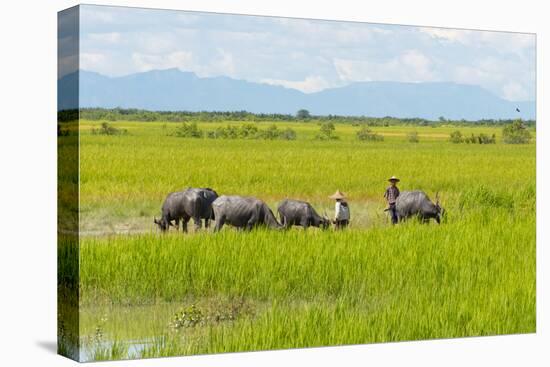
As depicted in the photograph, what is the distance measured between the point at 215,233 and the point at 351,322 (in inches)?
57.0

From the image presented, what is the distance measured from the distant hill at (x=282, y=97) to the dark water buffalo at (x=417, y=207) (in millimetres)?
767

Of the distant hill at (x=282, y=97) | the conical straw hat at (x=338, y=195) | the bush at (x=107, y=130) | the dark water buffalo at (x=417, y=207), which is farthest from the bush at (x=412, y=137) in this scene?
the bush at (x=107, y=130)

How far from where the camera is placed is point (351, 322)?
1075 centimetres

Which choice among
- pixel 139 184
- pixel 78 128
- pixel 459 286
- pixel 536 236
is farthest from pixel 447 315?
pixel 78 128

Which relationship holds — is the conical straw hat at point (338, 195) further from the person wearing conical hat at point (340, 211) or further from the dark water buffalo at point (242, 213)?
the dark water buffalo at point (242, 213)

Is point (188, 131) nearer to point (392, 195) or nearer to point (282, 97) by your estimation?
point (282, 97)

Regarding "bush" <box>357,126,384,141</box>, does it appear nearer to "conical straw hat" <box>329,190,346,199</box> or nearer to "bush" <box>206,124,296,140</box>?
"conical straw hat" <box>329,190,346,199</box>

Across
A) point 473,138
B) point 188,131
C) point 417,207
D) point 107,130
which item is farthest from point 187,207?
point 473,138

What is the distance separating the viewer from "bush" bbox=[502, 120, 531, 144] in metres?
12.2

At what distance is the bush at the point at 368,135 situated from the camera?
1148cm

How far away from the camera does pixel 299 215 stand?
11.1m

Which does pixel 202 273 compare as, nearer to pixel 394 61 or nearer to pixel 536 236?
pixel 394 61

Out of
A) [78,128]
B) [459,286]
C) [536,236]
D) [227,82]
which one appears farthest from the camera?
[536,236]

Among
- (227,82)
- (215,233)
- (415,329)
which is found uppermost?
(227,82)
